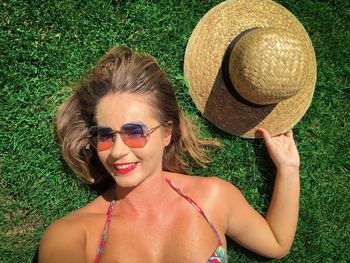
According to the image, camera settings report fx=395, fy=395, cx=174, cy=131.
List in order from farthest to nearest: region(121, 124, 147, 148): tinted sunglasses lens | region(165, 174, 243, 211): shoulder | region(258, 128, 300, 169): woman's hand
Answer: region(258, 128, 300, 169): woman's hand, region(165, 174, 243, 211): shoulder, region(121, 124, 147, 148): tinted sunglasses lens

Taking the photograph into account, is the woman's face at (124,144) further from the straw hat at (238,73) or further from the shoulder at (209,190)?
the straw hat at (238,73)

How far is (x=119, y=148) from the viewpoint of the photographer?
2.82 m

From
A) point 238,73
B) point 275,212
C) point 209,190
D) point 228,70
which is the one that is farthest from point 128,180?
point 275,212

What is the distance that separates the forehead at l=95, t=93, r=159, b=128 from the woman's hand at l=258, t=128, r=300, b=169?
4.41 feet

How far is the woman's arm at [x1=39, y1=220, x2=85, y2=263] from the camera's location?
2.88 meters

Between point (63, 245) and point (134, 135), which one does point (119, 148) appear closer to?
point (134, 135)

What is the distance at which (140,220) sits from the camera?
10.7ft

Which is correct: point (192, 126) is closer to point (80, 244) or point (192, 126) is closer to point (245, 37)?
point (245, 37)

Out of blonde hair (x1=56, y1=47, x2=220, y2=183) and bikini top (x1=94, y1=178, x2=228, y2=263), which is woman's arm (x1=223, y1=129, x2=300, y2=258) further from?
blonde hair (x1=56, y1=47, x2=220, y2=183)

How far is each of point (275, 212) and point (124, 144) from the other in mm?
1742

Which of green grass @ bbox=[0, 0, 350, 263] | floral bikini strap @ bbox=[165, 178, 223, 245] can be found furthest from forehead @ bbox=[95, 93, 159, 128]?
green grass @ bbox=[0, 0, 350, 263]

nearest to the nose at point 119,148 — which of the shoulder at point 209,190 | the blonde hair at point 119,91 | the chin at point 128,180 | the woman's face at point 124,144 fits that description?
the woman's face at point 124,144

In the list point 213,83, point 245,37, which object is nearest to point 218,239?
point 213,83

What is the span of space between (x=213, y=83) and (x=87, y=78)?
1166mm
